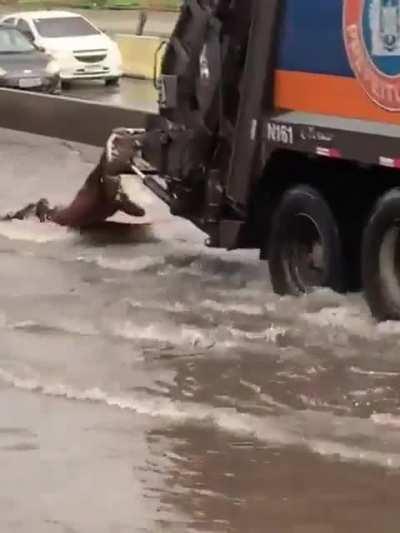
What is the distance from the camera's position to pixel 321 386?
28.3 ft

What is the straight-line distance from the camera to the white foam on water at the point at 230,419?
7.30m

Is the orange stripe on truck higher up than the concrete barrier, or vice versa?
the orange stripe on truck

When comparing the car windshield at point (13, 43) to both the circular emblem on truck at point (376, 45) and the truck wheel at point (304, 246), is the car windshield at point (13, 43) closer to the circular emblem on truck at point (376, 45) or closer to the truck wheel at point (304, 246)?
the truck wheel at point (304, 246)

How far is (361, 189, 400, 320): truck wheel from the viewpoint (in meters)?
9.46

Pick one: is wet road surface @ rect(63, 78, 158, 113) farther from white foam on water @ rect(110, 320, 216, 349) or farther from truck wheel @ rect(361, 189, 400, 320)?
truck wheel @ rect(361, 189, 400, 320)

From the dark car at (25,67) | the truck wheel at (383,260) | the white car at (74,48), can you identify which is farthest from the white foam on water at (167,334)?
the white car at (74,48)

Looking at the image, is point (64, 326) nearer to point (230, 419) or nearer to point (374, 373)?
point (374, 373)

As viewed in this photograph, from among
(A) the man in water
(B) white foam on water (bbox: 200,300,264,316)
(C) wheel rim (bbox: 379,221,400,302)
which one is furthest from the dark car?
(C) wheel rim (bbox: 379,221,400,302)

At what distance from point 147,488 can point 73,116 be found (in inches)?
689

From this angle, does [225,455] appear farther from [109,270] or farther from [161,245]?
[161,245]

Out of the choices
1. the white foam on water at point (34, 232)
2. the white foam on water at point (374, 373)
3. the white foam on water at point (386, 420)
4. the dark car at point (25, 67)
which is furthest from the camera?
the dark car at point (25, 67)

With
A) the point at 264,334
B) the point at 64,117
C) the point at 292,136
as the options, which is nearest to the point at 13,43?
the point at 64,117

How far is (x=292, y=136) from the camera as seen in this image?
403 inches

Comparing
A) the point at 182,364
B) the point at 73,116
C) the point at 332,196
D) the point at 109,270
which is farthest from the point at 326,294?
the point at 73,116
